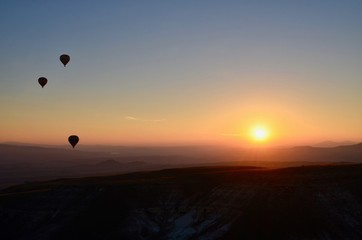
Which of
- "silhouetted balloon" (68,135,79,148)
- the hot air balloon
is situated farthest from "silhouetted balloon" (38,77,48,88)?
"silhouetted balloon" (68,135,79,148)

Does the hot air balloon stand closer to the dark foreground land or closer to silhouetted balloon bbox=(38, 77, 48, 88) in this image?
silhouetted balloon bbox=(38, 77, 48, 88)

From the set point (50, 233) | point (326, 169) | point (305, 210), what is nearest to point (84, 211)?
point (50, 233)

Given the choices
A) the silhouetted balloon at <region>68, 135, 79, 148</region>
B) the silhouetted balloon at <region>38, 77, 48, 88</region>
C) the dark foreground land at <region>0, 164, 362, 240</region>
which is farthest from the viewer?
the silhouetted balloon at <region>68, 135, 79, 148</region>

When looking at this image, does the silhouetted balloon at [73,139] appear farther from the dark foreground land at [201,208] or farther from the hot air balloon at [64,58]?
the dark foreground land at [201,208]

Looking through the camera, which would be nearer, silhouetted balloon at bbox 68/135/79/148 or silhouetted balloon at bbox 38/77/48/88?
silhouetted balloon at bbox 38/77/48/88

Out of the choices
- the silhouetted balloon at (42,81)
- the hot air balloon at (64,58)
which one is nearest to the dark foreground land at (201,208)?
the silhouetted balloon at (42,81)

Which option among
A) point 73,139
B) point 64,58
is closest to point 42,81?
point 64,58

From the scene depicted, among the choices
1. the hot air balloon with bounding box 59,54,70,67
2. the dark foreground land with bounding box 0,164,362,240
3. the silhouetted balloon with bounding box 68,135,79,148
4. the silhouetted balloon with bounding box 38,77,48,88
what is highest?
the hot air balloon with bounding box 59,54,70,67

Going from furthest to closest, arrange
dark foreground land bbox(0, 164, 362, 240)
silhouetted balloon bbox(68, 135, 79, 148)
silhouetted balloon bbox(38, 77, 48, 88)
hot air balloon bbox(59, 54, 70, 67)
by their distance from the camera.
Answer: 1. silhouetted balloon bbox(68, 135, 79, 148)
2. silhouetted balloon bbox(38, 77, 48, 88)
3. hot air balloon bbox(59, 54, 70, 67)
4. dark foreground land bbox(0, 164, 362, 240)

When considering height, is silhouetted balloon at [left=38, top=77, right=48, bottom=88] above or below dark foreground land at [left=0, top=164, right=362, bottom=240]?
above
